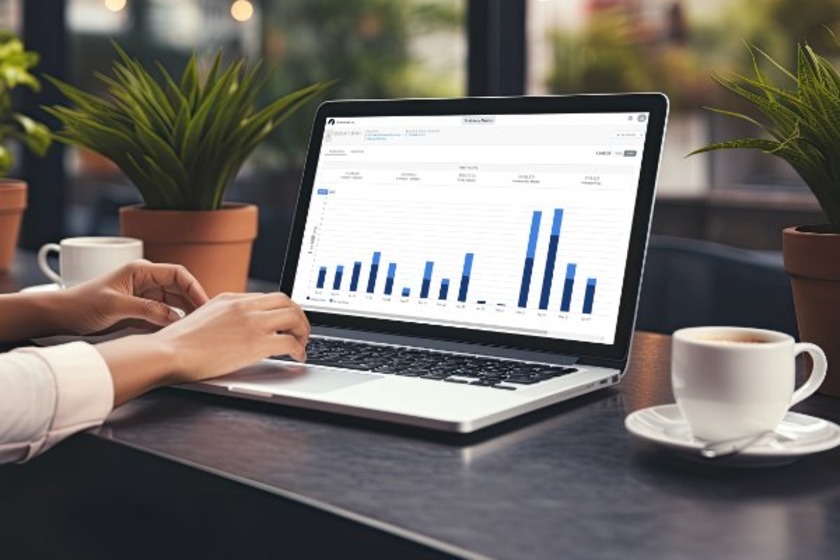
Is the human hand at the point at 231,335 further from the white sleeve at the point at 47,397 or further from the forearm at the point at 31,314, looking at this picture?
the forearm at the point at 31,314

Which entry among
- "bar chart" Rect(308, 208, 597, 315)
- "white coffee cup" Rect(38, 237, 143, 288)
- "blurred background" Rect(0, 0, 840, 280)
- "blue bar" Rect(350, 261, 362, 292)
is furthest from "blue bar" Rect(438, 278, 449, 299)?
"blurred background" Rect(0, 0, 840, 280)

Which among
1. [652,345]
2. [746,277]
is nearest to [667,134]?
[652,345]

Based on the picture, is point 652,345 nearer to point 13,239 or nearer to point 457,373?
point 457,373

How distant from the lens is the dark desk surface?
641 millimetres

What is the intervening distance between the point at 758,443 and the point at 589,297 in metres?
0.30

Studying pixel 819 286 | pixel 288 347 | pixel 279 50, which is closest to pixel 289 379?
pixel 288 347

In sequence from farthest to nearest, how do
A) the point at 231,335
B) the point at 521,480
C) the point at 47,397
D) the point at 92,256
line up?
the point at 92,256 → the point at 231,335 → the point at 47,397 → the point at 521,480

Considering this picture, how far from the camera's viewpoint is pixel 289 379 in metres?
0.99

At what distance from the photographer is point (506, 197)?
44.2 inches

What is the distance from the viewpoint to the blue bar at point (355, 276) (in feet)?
3.92

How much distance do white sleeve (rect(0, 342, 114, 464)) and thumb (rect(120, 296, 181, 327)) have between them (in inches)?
10.7

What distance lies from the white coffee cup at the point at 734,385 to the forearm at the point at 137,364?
41 centimetres

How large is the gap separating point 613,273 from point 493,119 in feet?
0.72

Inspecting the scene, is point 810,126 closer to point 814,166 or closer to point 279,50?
point 814,166
